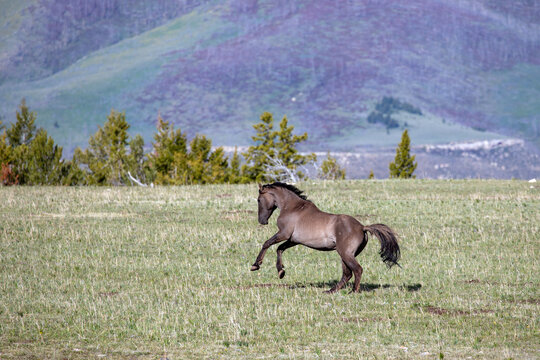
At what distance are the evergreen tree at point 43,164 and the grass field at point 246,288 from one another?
884 inches

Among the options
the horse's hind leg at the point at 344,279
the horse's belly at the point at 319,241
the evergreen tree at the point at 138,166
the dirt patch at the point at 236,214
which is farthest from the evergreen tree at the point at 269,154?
the horse's belly at the point at 319,241

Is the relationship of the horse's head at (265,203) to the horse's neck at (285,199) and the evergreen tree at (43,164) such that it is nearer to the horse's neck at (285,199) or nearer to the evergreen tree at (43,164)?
the horse's neck at (285,199)

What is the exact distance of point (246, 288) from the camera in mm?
17281

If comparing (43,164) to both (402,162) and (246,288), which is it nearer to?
(246,288)

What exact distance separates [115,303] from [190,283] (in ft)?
8.80

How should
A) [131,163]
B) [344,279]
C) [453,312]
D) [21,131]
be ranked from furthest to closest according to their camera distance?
1. [21,131]
2. [131,163]
3. [344,279]
4. [453,312]

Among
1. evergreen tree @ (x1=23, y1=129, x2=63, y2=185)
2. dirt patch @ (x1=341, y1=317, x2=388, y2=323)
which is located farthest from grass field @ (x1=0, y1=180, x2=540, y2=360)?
evergreen tree @ (x1=23, y1=129, x2=63, y2=185)

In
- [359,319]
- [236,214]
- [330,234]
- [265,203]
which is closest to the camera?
[359,319]

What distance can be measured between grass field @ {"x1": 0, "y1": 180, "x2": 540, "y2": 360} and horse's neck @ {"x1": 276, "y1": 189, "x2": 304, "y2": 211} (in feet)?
5.95

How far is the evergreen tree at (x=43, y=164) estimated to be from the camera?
5569 cm

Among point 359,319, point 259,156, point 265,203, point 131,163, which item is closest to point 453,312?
point 359,319

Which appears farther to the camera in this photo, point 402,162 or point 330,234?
point 402,162

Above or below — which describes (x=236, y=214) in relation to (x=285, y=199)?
below

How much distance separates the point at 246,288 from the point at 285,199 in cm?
215
